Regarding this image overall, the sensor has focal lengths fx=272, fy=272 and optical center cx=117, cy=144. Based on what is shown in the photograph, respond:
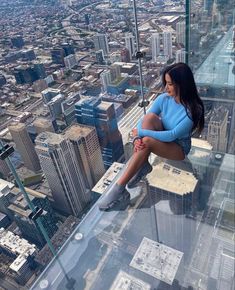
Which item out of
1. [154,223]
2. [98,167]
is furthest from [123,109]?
[154,223]

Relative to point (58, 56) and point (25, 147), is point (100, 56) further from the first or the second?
point (25, 147)

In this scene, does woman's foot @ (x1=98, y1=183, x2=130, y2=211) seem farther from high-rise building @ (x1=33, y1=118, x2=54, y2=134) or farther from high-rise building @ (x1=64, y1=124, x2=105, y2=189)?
high-rise building @ (x1=33, y1=118, x2=54, y2=134)

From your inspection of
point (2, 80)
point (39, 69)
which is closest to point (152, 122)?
point (2, 80)

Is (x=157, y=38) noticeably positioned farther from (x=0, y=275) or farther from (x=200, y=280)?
(x=200, y=280)

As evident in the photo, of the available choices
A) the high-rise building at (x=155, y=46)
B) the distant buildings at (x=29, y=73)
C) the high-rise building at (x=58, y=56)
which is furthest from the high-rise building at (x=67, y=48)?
the high-rise building at (x=155, y=46)

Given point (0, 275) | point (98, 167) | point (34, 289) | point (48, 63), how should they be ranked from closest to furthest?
point (34, 289) < point (0, 275) < point (98, 167) < point (48, 63)

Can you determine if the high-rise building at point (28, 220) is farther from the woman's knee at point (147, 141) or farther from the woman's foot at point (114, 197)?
the woman's knee at point (147, 141)
